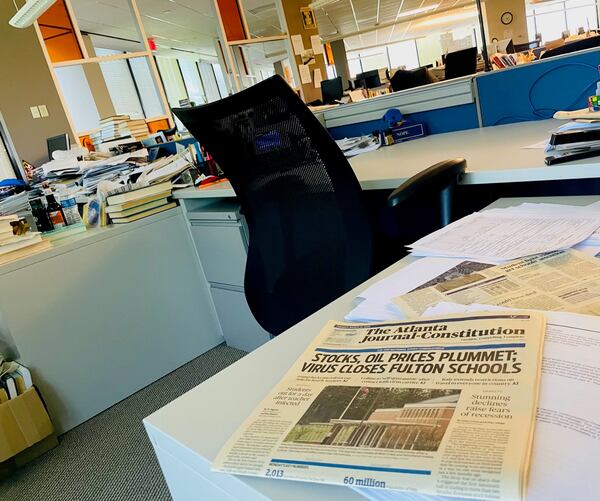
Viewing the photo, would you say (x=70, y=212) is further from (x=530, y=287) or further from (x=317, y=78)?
(x=317, y=78)

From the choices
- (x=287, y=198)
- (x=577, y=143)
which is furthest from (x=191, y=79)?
(x=577, y=143)

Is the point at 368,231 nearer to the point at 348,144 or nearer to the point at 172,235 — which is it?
the point at 348,144

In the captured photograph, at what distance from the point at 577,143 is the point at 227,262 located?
141 centimetres

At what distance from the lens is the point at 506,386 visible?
0.39 metres

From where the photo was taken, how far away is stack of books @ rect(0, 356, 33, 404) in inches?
65.1

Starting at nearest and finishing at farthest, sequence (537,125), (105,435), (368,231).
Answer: (368,231), (537,125), (105,435)

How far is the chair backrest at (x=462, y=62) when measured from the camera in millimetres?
4918

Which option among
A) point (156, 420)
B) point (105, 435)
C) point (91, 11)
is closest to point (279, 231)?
point (156, 420)

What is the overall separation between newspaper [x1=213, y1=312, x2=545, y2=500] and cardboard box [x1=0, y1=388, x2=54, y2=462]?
1547 millimetres

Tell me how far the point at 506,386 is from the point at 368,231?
0.70m

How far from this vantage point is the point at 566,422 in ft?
1.13

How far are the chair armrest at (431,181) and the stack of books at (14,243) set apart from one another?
145 centimetres

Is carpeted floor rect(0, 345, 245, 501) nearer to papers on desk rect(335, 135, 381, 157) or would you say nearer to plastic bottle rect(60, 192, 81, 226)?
plastic bottle rect(60, 192, 81, 226)

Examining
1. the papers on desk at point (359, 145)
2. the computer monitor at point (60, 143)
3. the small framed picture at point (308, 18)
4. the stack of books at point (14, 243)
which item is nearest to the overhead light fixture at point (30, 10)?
the computer monitor at point (60, 143)
